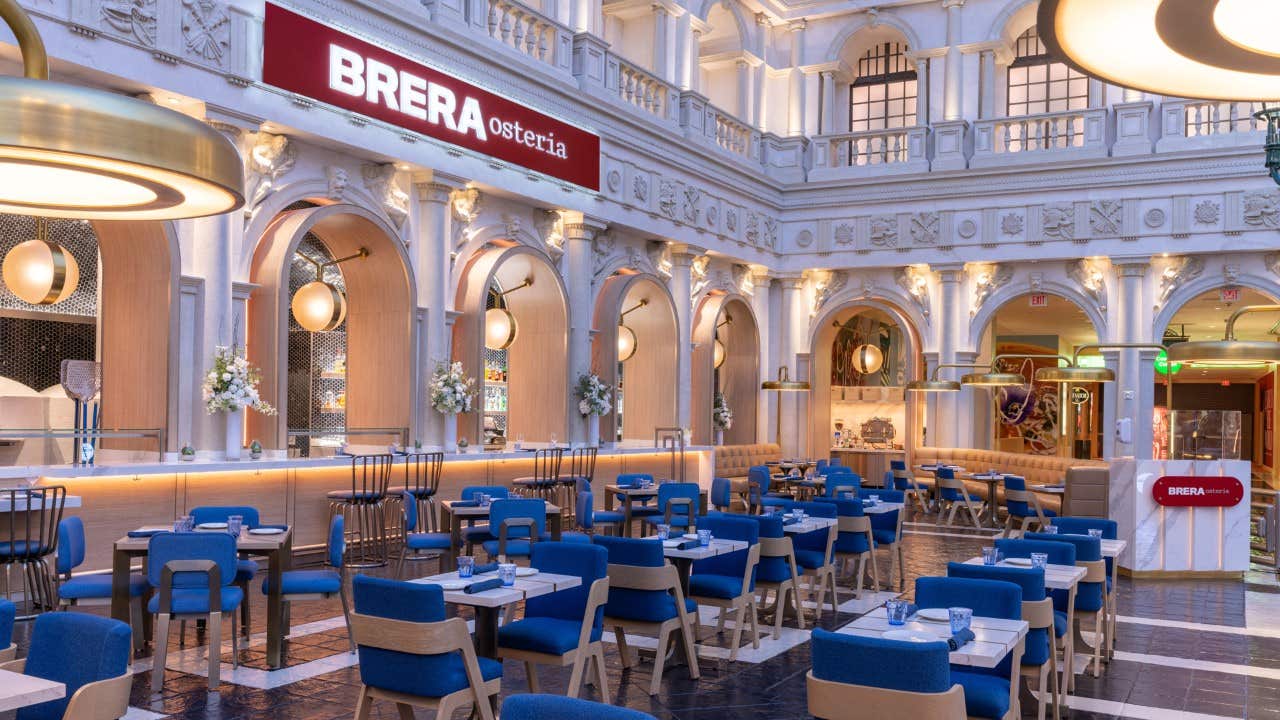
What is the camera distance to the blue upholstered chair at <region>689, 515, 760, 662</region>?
7.09 meters

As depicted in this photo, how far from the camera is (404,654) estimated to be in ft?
15.1

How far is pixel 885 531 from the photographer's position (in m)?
10.4

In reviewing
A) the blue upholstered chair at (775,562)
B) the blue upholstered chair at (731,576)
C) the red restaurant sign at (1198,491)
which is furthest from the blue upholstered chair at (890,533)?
the blue upholstered chair at (731,576)

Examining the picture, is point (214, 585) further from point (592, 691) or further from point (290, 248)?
point (290, 248)

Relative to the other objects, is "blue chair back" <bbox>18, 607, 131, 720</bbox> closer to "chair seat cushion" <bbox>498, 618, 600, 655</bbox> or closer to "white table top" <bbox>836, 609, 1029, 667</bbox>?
"chair seat cushion" <bbox>498, 618, 600, 655</bbox>

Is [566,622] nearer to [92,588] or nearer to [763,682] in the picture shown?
[763,682]

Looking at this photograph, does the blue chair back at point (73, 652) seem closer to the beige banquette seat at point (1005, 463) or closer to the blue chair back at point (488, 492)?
the blue chair back at point (488, 492)

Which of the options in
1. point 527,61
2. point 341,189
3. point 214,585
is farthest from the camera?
point 527,61

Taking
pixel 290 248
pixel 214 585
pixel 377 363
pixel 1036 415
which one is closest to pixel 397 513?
pixel 377 363

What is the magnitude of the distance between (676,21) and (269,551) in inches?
500

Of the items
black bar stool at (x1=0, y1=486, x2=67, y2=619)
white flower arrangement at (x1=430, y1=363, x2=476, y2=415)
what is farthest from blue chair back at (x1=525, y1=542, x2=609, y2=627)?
white flower arrangement at (x1=430, y1=363, x2=476, y2=415)

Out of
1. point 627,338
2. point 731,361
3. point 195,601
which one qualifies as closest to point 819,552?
point 195,601

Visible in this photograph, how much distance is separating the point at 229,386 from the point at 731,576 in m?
5.03

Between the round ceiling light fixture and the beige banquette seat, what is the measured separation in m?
12.4
